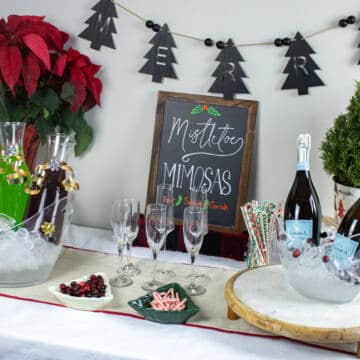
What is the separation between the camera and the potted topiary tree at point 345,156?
4.09ft

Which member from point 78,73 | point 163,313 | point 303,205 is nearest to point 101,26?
point 78,73

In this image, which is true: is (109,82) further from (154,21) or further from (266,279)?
(266,279)

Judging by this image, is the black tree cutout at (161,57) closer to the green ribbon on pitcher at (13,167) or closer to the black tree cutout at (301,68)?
the black tree cutout at (301,68)

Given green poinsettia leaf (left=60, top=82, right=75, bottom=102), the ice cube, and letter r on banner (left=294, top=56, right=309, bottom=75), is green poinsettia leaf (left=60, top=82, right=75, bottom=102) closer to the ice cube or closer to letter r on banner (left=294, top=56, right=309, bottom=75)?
the ice cube

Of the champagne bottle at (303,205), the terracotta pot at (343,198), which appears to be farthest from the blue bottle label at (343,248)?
the terracotta pot at (343,198)

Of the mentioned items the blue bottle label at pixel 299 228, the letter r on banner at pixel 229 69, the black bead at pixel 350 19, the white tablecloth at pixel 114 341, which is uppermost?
the black bead at pixel 350 19

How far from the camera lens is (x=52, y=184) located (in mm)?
1236

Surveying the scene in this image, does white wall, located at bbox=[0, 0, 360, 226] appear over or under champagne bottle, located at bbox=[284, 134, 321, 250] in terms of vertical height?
over

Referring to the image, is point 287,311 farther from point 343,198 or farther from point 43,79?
point 43,79

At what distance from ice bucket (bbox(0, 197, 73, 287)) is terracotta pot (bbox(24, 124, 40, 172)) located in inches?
13.6

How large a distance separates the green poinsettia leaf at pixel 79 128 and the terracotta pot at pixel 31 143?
0.09m

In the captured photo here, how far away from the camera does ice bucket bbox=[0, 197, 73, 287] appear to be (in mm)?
1158

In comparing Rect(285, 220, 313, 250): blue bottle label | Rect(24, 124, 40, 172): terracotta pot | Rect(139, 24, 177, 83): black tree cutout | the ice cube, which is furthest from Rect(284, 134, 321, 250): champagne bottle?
Rect(24, 124, 40, 172): terracotta pot

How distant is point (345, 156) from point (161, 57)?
0.57 metres
